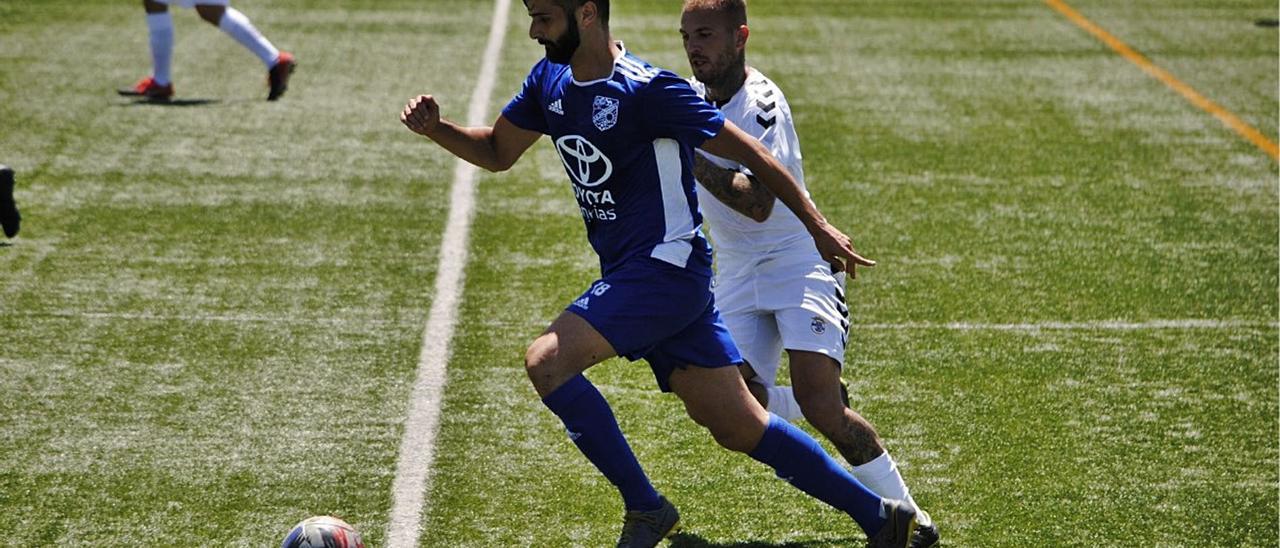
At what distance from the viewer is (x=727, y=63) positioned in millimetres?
5320

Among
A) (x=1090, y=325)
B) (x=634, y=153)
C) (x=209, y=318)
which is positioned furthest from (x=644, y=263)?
(x=1090, y=325)

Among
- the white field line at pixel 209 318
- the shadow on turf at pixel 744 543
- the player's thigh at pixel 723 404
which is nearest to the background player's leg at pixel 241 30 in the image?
the white field line at pixel 209 318

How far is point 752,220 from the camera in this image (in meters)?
5.39

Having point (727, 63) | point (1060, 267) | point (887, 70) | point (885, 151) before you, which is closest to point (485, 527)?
point (727, 63)

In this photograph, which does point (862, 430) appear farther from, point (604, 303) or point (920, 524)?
point (604, 303)

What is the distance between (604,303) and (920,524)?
4.19 ft

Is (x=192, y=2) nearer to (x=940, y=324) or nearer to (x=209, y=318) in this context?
(x=209, y=318)

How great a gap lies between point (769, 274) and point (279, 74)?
693 centimetres

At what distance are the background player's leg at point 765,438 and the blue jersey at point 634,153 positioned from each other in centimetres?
34

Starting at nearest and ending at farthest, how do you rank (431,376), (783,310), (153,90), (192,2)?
(783,310) < (431,376) < (153,90) < (192,2)

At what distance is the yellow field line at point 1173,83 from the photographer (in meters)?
10.8

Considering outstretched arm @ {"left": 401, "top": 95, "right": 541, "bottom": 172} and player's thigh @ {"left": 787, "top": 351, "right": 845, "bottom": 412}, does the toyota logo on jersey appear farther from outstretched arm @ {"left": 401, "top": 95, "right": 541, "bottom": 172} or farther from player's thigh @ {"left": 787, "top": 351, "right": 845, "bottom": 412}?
player's thigh @ {"left": 787, "top": 351, "right": 845, "bottom": 412}

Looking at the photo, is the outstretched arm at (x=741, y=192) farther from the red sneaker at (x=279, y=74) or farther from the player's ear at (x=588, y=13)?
the red sneaker at (x=279, y=74)

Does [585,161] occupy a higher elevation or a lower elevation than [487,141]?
higher
